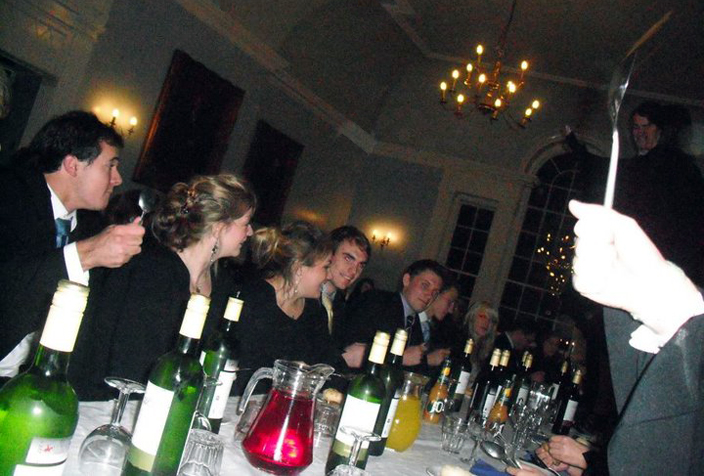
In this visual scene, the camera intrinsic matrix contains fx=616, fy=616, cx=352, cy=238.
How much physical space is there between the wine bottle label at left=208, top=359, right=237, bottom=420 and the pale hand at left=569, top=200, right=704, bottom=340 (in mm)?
793

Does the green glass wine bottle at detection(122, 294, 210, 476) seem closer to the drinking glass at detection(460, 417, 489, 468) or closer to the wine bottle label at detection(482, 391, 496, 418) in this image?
the drinking glass at detection(460, 417, 489, 468)

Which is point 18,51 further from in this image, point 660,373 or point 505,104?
point 660,373

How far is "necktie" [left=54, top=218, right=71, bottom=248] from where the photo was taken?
2.36 m

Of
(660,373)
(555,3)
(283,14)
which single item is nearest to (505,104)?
(555,3)

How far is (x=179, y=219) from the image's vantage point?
225cm

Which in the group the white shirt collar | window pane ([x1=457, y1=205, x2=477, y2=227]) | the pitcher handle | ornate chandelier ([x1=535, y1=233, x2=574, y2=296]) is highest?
window pane ([x1=457, y1=205, x2=477, y2=227])

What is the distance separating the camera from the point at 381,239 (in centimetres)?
1011

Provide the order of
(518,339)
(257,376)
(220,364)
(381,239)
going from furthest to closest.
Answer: (381,239) → (518,339) → (220,364) → (257,376)

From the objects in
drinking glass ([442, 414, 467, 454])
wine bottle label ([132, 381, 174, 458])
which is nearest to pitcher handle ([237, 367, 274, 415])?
wine bottle label ([132, 381, 174, 458])

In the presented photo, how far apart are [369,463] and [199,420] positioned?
0.51 metres

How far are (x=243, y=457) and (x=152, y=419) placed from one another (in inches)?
13.9

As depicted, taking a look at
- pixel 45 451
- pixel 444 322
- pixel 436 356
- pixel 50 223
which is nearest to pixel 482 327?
pixel 444 322

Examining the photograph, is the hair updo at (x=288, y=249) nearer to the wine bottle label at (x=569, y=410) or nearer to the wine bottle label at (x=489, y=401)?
the wine bottle label at (x=489, y=401)

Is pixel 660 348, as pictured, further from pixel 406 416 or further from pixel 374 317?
pixel 374 317
